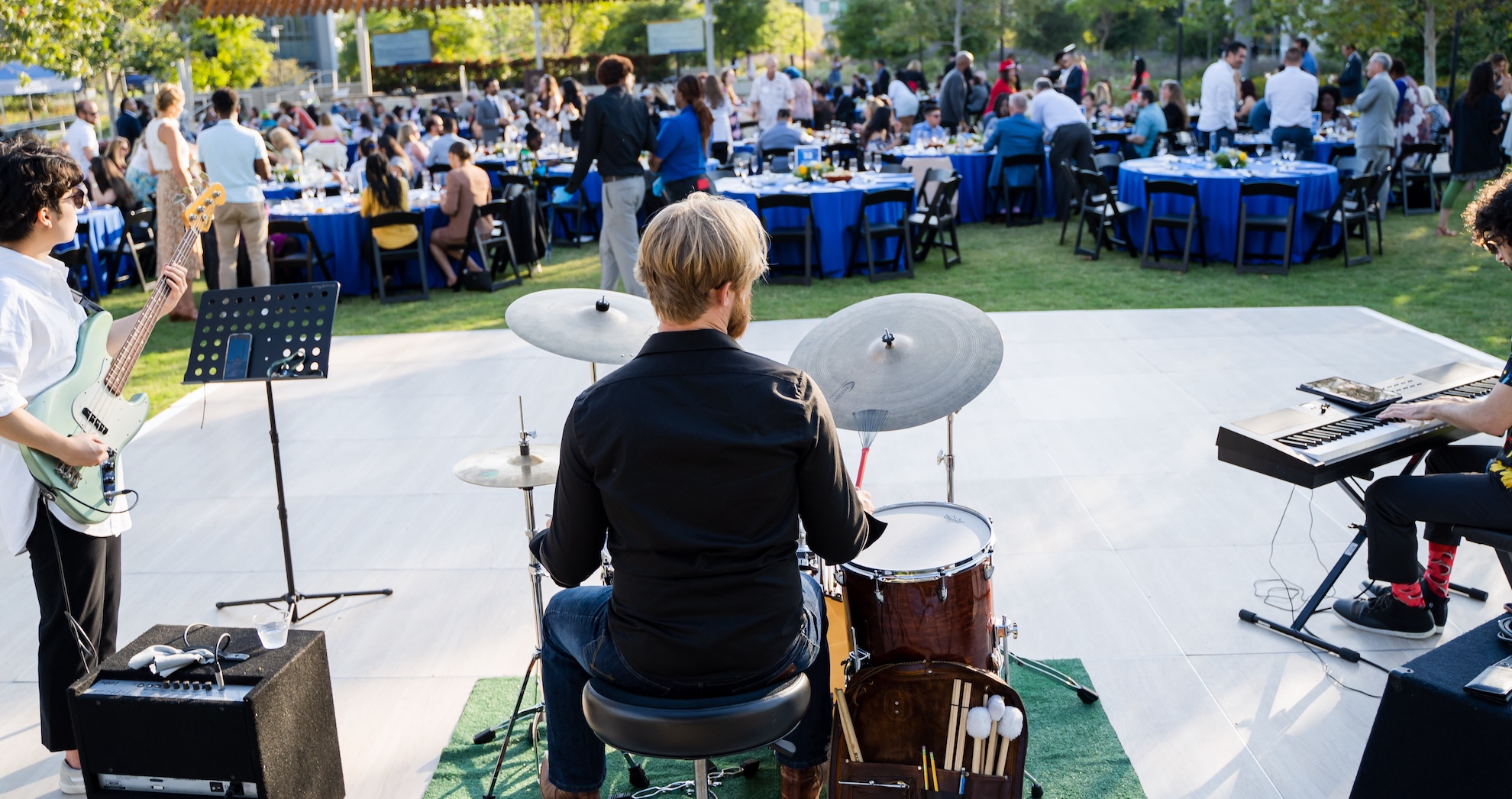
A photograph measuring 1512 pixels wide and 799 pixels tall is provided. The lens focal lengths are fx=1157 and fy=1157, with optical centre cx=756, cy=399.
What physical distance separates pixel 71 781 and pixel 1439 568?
3.96 metres

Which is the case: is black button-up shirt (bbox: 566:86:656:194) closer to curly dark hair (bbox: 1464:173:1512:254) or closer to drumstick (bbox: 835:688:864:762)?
curly dark hair (bbox: 1464:173:1512:254)

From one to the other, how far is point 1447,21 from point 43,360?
61.8 feet

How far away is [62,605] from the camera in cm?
286

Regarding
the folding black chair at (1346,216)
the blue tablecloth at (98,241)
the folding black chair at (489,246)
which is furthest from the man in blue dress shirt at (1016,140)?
the blue tablecloth at (98,241)

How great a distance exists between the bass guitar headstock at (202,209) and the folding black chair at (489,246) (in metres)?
5.34

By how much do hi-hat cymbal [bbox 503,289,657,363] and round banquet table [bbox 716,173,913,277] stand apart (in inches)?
238

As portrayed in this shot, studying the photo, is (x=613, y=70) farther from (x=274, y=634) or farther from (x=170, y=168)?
(x=274, y=634)

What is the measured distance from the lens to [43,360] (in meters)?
2.74

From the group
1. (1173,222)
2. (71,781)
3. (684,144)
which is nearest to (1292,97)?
(1173,222)

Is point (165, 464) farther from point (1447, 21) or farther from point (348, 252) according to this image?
point (1447, 21)

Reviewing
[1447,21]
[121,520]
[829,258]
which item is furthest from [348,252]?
[1447,21]

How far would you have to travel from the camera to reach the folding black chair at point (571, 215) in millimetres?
11203

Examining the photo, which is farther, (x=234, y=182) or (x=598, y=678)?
(x=234, y=182)

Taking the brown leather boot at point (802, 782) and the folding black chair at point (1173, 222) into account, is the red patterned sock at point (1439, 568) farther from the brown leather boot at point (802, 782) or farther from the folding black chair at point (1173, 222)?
the folding black chair at point (1173, 222)
